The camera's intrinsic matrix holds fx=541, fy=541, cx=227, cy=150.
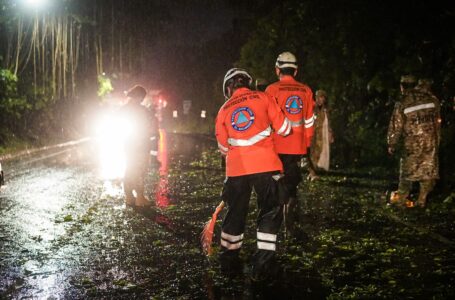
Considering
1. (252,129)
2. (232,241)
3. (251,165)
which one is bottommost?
(232,241)

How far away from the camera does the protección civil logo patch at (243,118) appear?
18.4ft

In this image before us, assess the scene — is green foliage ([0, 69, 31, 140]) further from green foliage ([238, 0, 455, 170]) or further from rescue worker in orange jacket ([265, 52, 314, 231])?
rescue worker in orange jacket ([265, 52, 314, 231])

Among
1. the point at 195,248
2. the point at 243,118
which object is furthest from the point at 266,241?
the point at 195,248

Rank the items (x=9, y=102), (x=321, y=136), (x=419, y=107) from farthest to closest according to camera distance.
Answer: (x=9, y=102) → (x=321, y=136) → (x=419, y=107)

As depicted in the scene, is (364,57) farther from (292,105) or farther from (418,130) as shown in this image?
(292,105)

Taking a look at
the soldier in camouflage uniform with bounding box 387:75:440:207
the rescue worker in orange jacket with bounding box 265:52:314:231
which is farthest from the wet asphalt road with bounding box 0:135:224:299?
the soldier in camouflage uniform with bounding box 387:75:440:207

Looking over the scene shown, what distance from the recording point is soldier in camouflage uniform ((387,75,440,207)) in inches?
337

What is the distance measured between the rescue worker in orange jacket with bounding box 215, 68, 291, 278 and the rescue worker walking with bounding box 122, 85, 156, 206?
397 centimetres

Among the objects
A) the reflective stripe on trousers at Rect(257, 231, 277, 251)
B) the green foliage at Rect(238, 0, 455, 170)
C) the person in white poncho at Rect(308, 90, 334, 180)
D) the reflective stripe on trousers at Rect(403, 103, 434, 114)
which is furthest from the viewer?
the green foliage at Rect(238, 0, 455, 170)

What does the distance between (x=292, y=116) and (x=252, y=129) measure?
163 centimetres

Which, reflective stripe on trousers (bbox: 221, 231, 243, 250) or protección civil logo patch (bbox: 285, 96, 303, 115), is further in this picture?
protección civil logo patch (bbox: 285, 96, 303, 115)

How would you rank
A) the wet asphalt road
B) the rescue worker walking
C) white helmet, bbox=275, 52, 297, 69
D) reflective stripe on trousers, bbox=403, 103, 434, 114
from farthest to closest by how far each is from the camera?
the rescue worker walking, reflective stripe on trousers, bbox=403, 103, 434, 114, white helmet, bbox=275, 52, 297, 69, the wet asphalt road

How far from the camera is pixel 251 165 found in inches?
220

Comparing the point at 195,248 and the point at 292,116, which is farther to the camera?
the point at 292,116
